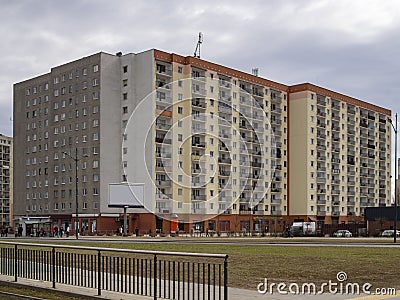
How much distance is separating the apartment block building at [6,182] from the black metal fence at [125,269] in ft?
511

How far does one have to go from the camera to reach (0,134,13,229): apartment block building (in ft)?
550

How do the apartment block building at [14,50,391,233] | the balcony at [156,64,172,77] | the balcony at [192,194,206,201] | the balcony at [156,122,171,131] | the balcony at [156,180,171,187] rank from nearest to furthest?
1. the balcony at [156,180,171,187]
2. the apartment block building at [14,50,391,233]
3. the balcony at [156,122,171,131]
4. the balcony at [156,64,172,77]
5. the balcony at [192,194,206,201]

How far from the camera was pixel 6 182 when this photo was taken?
563 feet

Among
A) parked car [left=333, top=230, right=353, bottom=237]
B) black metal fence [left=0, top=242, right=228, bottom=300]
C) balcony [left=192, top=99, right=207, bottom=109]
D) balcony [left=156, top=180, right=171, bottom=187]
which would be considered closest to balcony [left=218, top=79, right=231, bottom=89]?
balcony [left=192, top=99, right=207, bottom=109]

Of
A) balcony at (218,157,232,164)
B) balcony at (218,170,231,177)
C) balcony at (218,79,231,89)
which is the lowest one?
balcony at (218,170,231,177)

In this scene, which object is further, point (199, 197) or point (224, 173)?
point (224, 173)

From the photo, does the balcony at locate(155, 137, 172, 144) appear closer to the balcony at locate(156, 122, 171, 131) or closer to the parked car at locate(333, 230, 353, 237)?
the balcony at locate(156, 122, 171, 131)

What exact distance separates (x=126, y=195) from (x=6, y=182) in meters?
98.9

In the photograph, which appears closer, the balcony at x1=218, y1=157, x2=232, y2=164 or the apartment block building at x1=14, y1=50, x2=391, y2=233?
the apartment block building at x1=14, y1=50, x2=391, y2=233

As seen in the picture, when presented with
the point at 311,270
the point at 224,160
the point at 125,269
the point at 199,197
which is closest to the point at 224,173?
the point at 224,160

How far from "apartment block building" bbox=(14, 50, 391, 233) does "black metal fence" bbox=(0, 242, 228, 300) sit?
69599 mm

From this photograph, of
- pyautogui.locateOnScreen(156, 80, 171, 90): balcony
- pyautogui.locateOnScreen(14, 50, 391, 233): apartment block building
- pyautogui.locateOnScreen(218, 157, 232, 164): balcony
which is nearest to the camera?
pyautogui.locateOnScreen(14, 50, 391, 233): apartment block building

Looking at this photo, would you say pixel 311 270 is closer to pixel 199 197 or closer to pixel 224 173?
pixel 199 197
